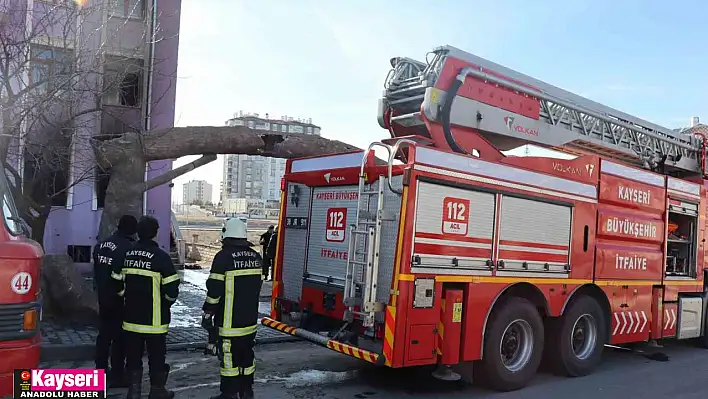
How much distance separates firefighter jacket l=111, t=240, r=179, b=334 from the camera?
4.93 m

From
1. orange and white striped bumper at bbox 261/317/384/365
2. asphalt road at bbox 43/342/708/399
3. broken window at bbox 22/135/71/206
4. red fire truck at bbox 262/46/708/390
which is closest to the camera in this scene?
orange and white striped bumper at bbox 261/317/384/365

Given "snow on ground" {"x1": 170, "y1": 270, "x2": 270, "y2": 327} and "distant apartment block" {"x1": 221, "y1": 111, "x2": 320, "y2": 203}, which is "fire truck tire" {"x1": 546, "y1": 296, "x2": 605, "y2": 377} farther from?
"distant apartment block" {"x1": 221, "y1": 111, "x2": 320, "y2": 203}

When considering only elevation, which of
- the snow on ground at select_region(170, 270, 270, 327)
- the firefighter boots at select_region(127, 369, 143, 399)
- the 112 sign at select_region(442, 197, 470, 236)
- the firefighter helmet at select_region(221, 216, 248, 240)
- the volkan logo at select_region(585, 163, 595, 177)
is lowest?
the snow on ground at select_region(170, 270, 270, 327)

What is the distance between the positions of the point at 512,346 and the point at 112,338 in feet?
13.8

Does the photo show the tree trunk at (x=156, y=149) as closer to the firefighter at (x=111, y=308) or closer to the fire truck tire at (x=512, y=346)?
the firefighter at (x=111, y=308)

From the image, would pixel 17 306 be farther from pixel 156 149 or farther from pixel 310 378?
pixel 156 149

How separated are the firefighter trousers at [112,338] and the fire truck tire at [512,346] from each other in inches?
142

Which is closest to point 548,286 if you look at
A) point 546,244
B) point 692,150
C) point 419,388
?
point 546,244

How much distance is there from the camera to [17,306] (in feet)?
13.1

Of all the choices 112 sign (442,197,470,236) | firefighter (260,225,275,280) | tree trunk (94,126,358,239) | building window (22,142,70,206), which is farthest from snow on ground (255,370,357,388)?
firefighter (260,225,275,280)

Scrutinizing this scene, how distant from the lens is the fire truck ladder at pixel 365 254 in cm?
534

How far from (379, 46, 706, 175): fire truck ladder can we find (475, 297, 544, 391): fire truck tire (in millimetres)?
1964

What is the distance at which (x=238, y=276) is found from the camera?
4.95 m

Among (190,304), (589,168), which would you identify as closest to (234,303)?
(589,168)
